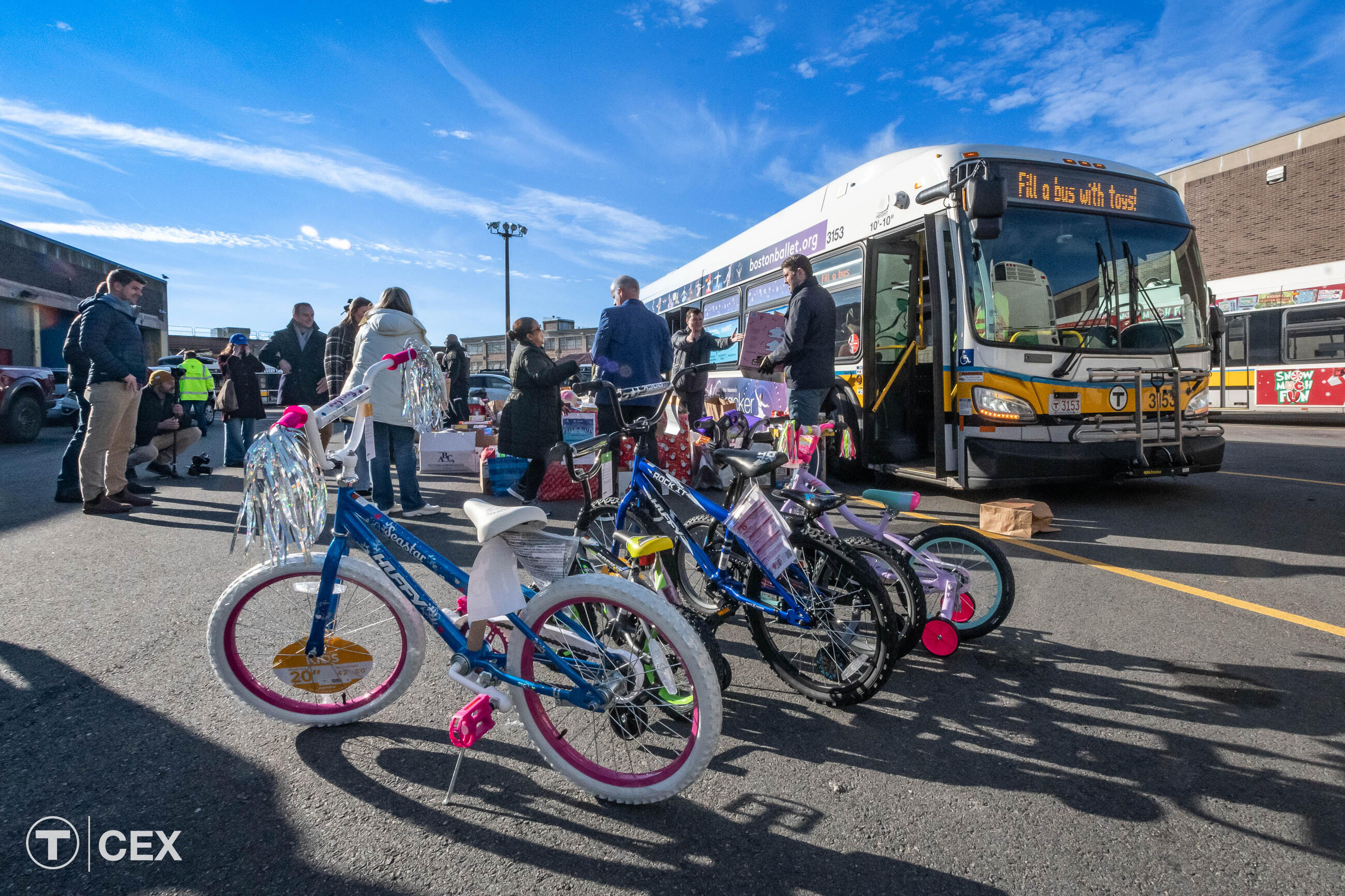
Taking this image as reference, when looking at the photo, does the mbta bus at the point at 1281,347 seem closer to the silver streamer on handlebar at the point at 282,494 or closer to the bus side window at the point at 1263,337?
the bus side window at the point at 1263,337

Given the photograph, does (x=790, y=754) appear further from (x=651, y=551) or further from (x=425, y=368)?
(x=425, y=368)

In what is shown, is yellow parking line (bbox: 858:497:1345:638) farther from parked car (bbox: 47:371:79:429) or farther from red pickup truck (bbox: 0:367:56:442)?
parked car (bbox: 47:371:79:429)

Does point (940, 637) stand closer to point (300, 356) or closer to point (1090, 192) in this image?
point (1090, 192)

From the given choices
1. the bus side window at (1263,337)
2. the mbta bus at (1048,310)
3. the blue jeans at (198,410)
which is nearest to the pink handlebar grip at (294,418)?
the mbta bus at (1048,310)

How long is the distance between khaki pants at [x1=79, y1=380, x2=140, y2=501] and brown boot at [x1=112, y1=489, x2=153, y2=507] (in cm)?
3

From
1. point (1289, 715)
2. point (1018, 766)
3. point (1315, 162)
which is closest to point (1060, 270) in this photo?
point (1289, 715)

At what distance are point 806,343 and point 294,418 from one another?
13.9 ft

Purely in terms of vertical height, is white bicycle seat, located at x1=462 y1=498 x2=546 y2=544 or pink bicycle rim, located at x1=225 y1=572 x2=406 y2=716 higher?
white bicycle seat, located at x1=462 y1=498 x2=546 y2=544

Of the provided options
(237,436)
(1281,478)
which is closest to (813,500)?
(1281,478)

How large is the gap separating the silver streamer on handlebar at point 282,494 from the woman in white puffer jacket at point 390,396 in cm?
311

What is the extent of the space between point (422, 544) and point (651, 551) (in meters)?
0.78

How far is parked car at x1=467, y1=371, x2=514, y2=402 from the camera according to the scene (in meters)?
19.1

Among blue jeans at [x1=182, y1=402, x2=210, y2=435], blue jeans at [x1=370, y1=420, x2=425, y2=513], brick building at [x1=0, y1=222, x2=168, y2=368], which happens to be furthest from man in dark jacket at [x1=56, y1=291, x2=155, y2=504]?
brick building at [x1=0, y1=222, x2=168, y2=368]

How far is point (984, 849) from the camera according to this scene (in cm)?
185
